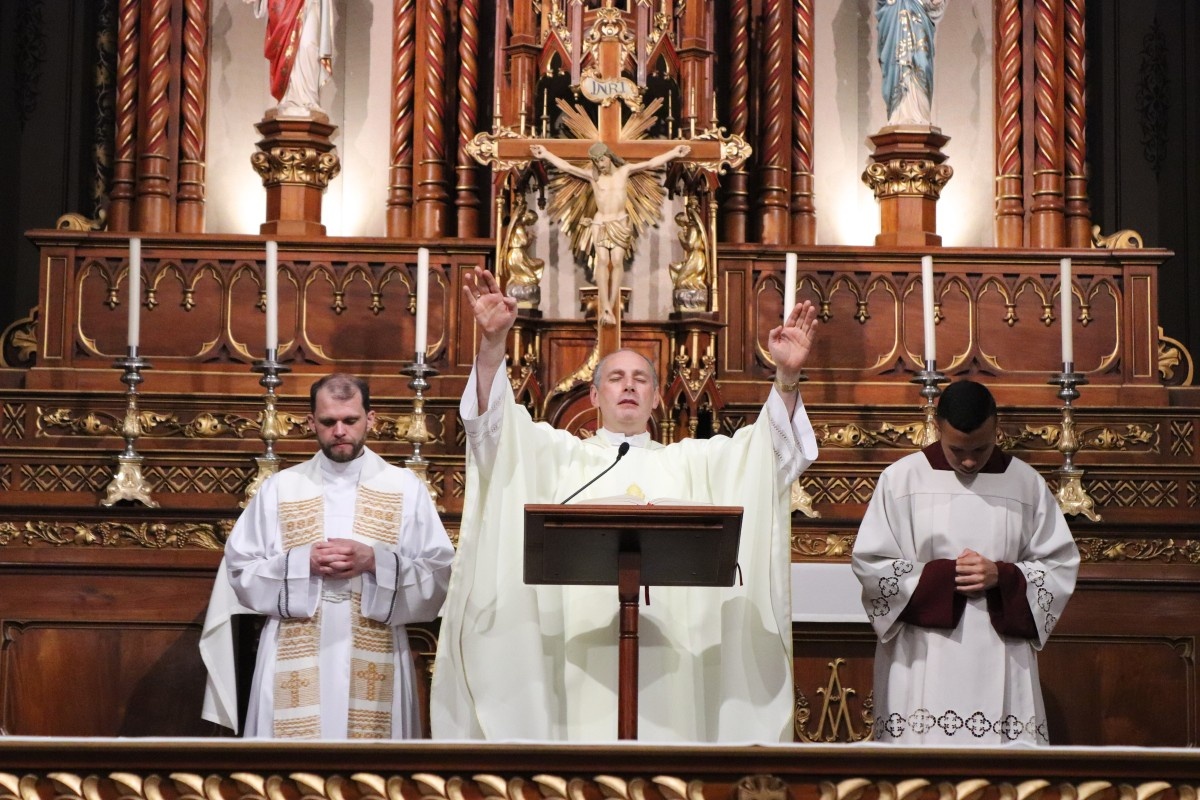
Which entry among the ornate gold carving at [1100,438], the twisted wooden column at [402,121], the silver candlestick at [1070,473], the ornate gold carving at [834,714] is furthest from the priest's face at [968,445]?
the twisted wooden column at [402,121]

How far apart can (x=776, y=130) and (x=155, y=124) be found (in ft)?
10.5

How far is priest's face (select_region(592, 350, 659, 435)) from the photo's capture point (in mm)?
5883

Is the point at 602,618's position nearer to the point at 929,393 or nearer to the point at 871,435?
the point at 929,393

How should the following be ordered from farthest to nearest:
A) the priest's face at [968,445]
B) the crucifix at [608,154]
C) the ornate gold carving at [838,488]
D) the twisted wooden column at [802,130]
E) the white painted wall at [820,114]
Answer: the white painted wall at [820,114]
the twisted wooden column at [802,130]
the crucifix at [608,154]
the ornate gold carving at [838,488]
the priest's face at [968,445]

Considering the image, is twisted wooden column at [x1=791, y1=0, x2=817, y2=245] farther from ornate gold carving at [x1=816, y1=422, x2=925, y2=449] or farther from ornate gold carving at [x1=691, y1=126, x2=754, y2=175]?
ornate gold carving at [x1=816, y1=422, x2=925, y2=449]

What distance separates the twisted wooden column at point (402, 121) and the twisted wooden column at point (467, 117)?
0.25 meters

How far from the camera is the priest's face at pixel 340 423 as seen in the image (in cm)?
593

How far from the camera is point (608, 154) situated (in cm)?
837

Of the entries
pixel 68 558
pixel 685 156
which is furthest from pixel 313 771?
pixel 685 156

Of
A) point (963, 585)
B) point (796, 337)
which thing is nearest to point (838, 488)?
point (963, 585)

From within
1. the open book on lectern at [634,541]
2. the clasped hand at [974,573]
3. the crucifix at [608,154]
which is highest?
the crucifix at [608,154]

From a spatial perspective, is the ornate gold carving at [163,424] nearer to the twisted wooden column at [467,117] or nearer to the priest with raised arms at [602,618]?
the twisted wooden column at [467,117]

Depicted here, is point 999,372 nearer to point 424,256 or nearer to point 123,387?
point 424,256

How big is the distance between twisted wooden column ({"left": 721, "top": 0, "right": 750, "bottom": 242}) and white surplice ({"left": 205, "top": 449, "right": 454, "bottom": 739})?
386 centimetres
